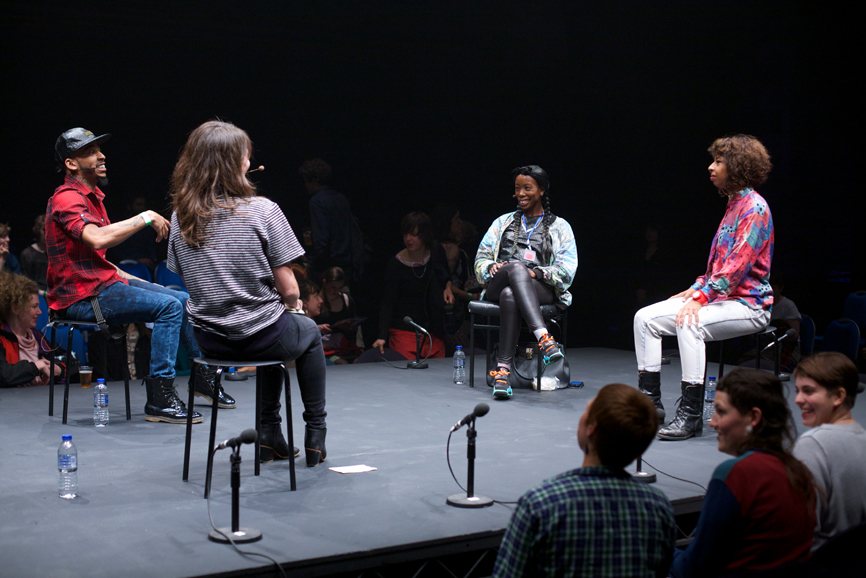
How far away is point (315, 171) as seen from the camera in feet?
20.5

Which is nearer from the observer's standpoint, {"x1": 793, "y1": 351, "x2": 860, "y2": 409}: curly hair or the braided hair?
{"x1": 793, "y1": 351, "x2": 860, "y2": 409}: curly hair

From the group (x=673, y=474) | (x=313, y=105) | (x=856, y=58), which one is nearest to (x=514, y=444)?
(x=673, y=474)

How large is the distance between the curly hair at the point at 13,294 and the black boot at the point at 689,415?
139 inches

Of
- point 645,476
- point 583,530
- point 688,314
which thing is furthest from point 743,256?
point 583,530

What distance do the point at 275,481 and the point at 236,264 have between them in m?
0.78

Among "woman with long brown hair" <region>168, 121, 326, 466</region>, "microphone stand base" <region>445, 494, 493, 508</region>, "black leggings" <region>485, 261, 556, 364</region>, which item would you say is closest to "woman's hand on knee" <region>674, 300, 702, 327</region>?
"black leggings" <region>485, 261, 556, 364</region>

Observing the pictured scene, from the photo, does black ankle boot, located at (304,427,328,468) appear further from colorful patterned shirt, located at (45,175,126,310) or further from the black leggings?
the black leggings

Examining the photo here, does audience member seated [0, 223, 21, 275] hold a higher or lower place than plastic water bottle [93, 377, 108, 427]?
higher

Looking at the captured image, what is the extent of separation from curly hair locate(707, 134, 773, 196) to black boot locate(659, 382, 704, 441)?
956 mm

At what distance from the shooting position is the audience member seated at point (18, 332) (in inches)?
182

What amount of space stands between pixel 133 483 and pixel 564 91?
5.64 m

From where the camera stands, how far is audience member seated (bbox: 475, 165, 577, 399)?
4668mm

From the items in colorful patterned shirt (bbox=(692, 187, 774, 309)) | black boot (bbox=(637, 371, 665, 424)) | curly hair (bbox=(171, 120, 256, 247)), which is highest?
curly hair (bbox=(171, 120, 256, 247))

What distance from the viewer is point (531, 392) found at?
479 centimetres
